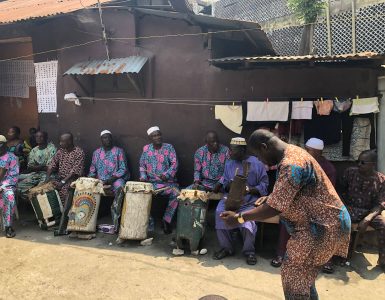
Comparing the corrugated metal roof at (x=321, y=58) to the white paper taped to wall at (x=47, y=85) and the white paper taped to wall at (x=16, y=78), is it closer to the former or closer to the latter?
the white paper taped to wall at (x=47, y=85)

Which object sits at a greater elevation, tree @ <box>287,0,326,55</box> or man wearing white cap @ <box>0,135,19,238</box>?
tree @ <box>287,0,326,55</box>

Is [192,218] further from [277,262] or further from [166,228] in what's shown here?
[277,262]

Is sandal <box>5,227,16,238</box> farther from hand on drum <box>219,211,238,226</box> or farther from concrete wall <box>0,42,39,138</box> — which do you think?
hand on drum <box>219,211,238,226</box>

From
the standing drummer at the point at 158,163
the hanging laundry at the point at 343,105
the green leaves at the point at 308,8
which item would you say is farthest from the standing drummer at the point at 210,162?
the green leaves at the point at 308,8

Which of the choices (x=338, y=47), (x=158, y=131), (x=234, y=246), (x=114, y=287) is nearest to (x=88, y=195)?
(x=158, y=131)

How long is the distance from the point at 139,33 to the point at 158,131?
6.27ft

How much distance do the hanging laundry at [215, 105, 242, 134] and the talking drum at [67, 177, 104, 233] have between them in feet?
7.65

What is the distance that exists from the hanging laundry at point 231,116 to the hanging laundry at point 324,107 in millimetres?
1242

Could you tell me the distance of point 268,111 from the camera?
571cm

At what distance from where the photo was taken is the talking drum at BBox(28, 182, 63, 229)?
19.8 ft

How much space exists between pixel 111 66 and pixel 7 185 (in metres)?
2.76

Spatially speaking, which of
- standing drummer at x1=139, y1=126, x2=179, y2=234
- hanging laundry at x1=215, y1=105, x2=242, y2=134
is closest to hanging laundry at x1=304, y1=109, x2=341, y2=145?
hanging laundry at x1=215, y1=105, x2=242, y2=134

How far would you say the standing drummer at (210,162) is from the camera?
598 cm

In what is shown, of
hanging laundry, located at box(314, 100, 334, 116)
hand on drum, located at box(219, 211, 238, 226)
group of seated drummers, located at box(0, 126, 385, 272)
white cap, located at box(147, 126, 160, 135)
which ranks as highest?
hanging laundry, located at box(314, 100, 334, 116)
